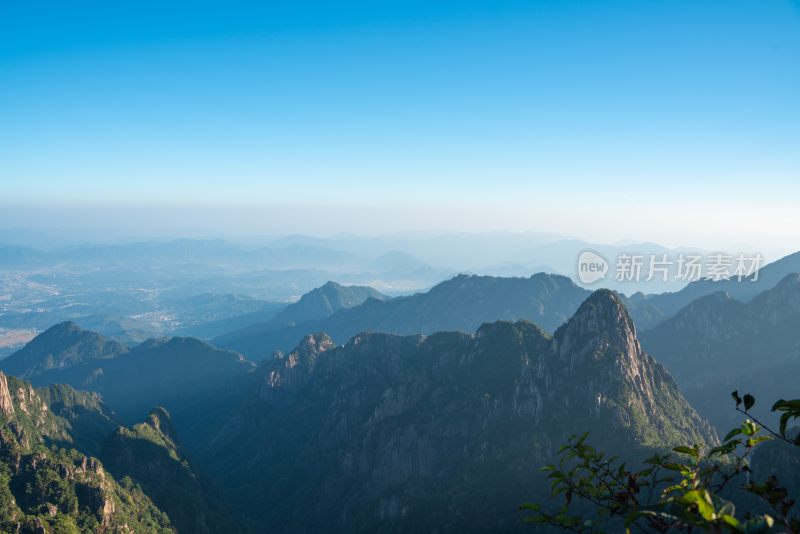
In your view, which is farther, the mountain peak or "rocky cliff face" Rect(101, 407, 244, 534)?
the mountain peak

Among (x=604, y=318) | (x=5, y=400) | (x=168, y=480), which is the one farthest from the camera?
(x=168, y=480)

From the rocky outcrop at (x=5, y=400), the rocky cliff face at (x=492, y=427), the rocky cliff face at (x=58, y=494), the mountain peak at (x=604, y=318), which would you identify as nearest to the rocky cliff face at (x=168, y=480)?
the rocky cliff face at (x=58, y=494)

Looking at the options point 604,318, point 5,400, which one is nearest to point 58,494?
point 5,400

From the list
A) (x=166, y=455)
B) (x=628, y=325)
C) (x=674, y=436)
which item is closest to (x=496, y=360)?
(x=628, y=325)

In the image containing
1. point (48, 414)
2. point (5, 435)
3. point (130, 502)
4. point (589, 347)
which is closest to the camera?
point (5, 435)

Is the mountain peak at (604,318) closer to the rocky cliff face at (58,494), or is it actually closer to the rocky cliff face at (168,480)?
the rocky cliff face at (168,480)

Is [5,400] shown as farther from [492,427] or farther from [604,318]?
[604,318]

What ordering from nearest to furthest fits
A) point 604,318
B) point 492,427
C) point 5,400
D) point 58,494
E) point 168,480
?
point 58,494 → point 5,400 → point 604,318 → point 492,427 → point 168,480

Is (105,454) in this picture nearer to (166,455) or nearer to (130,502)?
(166,455)

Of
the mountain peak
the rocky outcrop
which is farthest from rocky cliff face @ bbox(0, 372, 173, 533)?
the mountain peak

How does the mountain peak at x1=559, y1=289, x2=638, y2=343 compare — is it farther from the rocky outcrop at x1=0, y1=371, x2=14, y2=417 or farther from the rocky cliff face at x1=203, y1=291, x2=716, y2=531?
the rocky outcrop at x1=0, y1=371, x2=14, y2=417

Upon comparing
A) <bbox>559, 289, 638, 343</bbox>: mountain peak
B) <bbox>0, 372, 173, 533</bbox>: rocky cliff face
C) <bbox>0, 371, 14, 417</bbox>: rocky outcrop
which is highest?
<bbox>559, 289, 638, 343</bbox>: mountain peak
